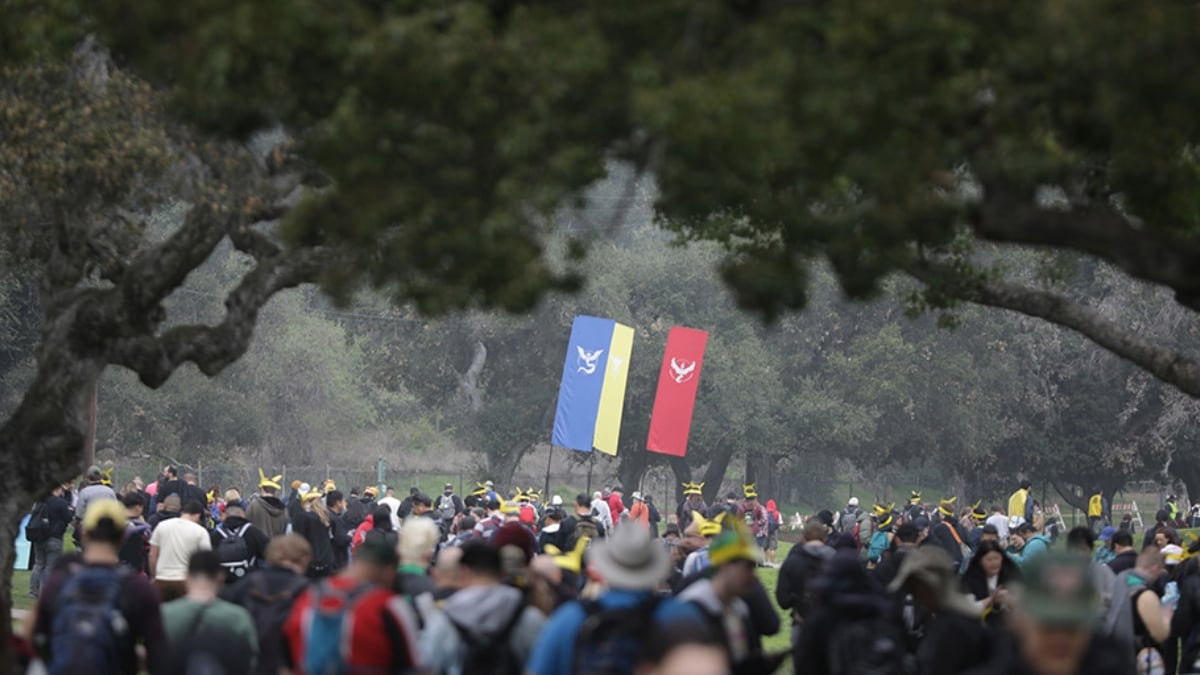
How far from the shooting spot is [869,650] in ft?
27.7

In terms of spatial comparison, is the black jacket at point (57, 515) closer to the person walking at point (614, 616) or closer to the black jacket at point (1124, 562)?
the black jacket at point (1124, 562)

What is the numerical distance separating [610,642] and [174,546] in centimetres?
841

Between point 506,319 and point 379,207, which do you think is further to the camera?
point 506,319

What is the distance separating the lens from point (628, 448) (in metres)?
65.7

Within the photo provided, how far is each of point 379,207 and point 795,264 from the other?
7.47 feet

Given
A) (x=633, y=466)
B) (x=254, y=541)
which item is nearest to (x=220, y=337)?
(x=254, y=541)

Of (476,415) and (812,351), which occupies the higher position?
(812,351)

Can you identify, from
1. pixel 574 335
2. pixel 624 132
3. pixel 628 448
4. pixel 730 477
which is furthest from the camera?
pixel 730 477

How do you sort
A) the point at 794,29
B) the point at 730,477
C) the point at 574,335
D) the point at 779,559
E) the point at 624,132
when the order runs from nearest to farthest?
the point at 794,29
the point at 624,132
the point at 574,335
the point at 779,559
the point at 730,477

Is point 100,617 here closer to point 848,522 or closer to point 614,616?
point 614,616

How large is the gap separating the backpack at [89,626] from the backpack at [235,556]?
776 centimetres

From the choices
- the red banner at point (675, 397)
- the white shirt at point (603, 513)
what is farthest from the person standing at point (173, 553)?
the red banner at point (675, 397)

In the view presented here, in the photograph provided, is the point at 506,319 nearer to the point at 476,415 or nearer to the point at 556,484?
the point at 476,415

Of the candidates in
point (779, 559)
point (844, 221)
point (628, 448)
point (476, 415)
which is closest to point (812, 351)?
point (628, 448)
